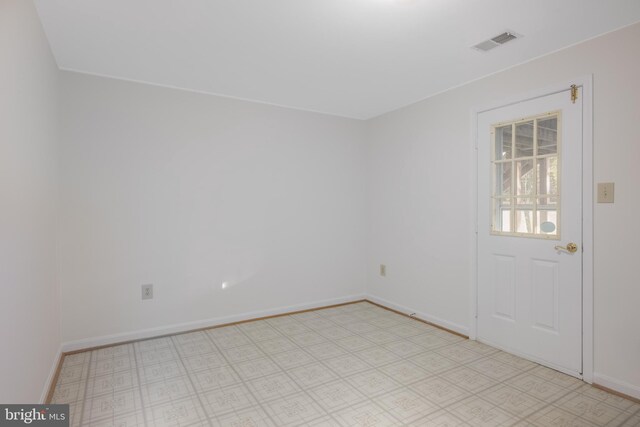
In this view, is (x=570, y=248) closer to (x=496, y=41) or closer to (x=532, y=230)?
(x=532, y=230)

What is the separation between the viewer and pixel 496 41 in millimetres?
2465

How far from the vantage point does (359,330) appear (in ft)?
11.6

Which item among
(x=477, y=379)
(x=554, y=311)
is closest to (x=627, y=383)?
(x=554, y=311)

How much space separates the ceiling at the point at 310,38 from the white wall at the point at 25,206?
1.33ft

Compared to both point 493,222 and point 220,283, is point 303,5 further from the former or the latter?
point 220,283

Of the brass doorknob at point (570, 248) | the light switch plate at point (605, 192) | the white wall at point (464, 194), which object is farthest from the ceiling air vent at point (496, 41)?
the brass doorknob at point (570, 248)

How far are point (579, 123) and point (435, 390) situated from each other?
2117 mm

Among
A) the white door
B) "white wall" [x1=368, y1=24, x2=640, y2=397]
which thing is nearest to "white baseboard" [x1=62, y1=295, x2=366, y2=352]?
"white wall" [x1=368, y1=24, x2=640, y2=397]

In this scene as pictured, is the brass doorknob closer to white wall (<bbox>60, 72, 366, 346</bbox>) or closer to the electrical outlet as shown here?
white wall (<bbox>60, 72, 366, 346</bbox>)

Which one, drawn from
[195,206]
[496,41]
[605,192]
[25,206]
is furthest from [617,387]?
[25,206]

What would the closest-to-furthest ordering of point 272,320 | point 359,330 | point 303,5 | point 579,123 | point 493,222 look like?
point 303,5 → point 579,123 → point 493,222 → point 359,330 → point 272,320

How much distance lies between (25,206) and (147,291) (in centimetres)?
162

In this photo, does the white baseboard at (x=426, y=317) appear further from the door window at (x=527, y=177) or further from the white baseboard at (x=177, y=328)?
the door window at (x=527, y=177)

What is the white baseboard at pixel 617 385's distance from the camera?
87.9 inches
